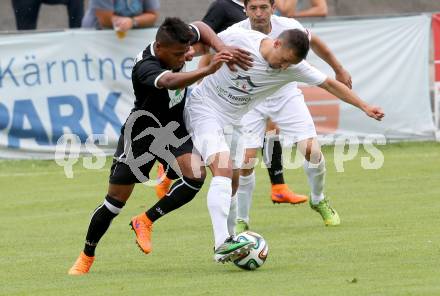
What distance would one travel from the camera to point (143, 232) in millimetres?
8789

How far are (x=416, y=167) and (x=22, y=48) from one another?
17.4 feet

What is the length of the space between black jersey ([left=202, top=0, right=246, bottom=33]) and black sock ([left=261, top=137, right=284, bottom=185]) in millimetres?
1311

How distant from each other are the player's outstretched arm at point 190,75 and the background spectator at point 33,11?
380 inches

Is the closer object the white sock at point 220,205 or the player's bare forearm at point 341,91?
the white sock at point 220,205

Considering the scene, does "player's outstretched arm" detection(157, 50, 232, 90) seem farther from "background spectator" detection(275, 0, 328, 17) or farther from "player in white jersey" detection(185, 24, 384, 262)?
"background spectator" detection(275, 0, 328, 17)

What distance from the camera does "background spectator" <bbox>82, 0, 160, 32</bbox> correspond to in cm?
1583

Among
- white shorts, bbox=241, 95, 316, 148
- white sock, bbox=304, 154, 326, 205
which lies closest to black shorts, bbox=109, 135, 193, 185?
white shorts, bbox=241, 95, 316, 148

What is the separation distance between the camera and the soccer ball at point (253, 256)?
8.14m

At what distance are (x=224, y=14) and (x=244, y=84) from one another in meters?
3.79

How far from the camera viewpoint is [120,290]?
24.7ft

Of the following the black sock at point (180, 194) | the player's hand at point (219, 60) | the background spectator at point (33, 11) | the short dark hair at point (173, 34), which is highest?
the short dark hair at point (173, 34)

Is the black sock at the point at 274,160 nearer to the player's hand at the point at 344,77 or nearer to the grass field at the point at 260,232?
the grass field at the point at 260,232

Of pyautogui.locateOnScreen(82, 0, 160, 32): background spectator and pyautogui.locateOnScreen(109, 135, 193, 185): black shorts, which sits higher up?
pyautogui.locateOnScreen(109, 135, 193, 185): black shorts

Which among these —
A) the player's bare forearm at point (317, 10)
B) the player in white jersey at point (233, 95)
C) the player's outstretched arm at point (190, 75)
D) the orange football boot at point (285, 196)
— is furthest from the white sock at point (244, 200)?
the player's bare forearm at point (317, 10)
